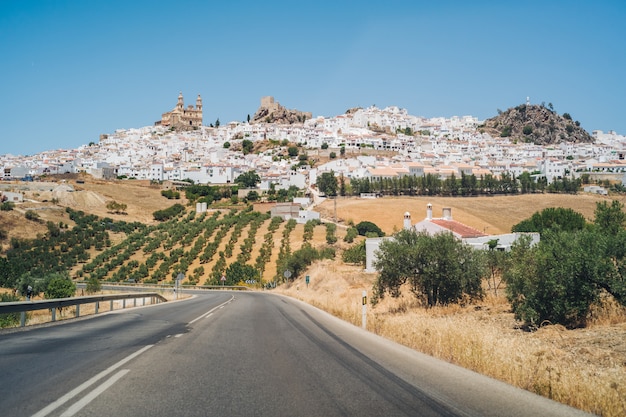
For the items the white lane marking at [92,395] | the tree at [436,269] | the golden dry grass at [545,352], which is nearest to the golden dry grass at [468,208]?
the tree at [436,269]

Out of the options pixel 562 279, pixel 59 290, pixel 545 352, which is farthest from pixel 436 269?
pixel 59 290

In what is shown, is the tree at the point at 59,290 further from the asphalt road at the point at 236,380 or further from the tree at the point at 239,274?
the tree at the point at 239,274

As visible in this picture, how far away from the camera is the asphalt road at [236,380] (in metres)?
6.05

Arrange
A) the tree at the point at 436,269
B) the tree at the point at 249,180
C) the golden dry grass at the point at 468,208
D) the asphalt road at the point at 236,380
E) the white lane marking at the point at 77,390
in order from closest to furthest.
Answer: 1. the white lane marking at the point at 77,390
2. the asphalt road at the point at 236,380
3. the tree at the point at 436,269
4. the golden dry grass at the point at 468,208
5. the tree at the point at 249,180

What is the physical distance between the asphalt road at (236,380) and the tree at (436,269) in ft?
42.4

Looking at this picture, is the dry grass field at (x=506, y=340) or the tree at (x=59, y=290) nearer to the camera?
the dry grass field at (x=506, y=340)

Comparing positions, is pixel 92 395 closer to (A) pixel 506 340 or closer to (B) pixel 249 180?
(A) pixel 506 340

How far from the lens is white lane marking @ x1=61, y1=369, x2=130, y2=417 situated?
5653 millimetres

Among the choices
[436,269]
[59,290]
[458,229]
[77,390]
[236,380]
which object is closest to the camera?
[77,390]

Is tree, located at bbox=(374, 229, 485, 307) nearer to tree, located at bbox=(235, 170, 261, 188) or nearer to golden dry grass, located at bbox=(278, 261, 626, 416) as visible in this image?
golden dry grass, located at bbox=(278, 261, 626, 416)

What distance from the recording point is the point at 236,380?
7.55 metres

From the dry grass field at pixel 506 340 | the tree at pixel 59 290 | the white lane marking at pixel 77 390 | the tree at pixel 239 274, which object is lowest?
the tree at pixel 239 274

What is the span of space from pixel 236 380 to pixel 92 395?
1958 millimetres

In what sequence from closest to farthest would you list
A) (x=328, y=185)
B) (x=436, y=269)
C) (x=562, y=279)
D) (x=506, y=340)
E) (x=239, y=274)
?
(x=506, y=340) → (x=562, y=279) → (x=436, y=269) → (x=239, y=274) → (x=328, y=185)
